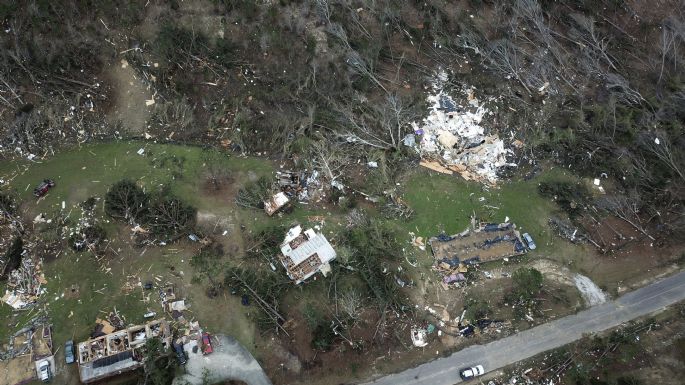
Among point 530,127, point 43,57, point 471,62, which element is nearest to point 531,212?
point 530,127

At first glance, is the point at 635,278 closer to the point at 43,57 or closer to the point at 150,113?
the point at 150,113

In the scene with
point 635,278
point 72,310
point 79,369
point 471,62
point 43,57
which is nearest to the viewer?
point 79,369

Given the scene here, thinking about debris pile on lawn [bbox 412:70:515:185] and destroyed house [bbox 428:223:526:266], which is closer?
destroyed house [bbox 428:223:526:266]

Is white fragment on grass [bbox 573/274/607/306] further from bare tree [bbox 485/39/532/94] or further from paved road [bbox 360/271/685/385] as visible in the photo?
bare tree [bbox 485/39/532/94]

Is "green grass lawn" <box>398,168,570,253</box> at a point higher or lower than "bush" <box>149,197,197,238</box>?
lower

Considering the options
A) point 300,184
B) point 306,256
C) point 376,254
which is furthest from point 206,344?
point 300,184

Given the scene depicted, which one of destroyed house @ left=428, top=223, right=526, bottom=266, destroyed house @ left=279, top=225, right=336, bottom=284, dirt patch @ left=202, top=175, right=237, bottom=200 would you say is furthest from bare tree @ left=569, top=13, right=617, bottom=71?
dirt patch @ left=202, top=175, right=237, bottom=200

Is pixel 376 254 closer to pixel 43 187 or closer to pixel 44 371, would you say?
pixel 44 371
